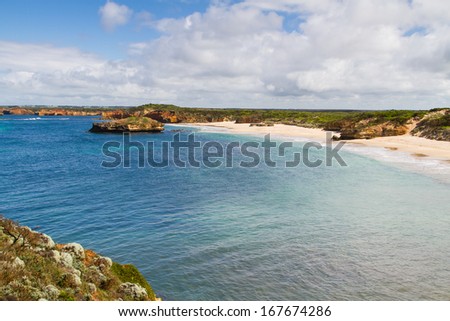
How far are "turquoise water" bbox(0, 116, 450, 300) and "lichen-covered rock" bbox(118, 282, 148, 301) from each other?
268 centimetres

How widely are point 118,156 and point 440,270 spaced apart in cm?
4654

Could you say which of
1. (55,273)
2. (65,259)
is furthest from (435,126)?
(55,273)

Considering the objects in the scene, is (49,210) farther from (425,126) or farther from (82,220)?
(425,126)

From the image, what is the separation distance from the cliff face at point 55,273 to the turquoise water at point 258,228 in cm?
286

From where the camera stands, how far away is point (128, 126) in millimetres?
105625

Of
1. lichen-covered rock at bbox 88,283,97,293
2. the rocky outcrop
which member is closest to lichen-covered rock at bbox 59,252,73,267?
lichen-covered rock at bbox 88,283,97,293

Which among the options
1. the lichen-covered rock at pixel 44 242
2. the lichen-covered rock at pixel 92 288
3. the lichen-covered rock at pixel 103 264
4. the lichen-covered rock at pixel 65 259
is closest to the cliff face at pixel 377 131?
the lichen-covered rock at pixel 103 264

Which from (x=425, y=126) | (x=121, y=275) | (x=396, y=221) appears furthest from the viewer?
(x=425, y=126)

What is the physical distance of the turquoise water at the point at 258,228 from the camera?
13.4m

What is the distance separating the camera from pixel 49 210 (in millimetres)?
22891
